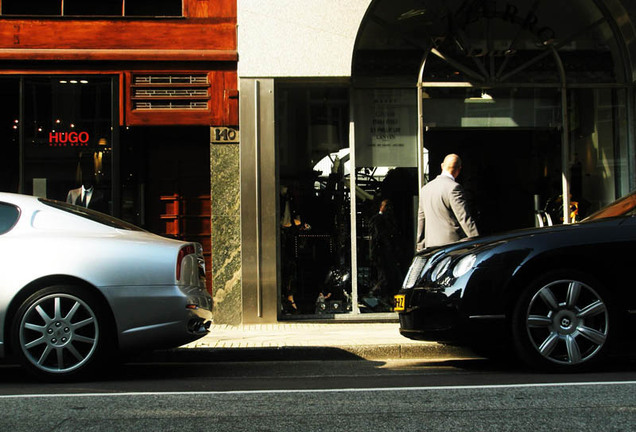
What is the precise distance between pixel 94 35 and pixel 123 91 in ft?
2.72

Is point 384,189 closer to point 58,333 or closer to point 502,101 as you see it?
point 502,101

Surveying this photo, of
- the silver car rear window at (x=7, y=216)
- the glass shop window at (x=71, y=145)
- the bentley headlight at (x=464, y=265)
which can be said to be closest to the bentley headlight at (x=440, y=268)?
the bentley headlight at (x=464, y=265)

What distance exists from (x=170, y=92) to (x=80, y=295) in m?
4.89

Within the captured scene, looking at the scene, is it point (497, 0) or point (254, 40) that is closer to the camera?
point (254, 40)

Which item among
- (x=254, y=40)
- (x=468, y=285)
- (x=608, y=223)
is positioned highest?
(x=254, y=40)

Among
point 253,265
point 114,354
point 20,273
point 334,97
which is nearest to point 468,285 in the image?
point 114,354

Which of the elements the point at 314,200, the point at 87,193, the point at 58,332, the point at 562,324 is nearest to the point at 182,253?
the point at 58,332

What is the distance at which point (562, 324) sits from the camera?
5.82 meters

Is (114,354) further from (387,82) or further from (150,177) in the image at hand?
(387,82)

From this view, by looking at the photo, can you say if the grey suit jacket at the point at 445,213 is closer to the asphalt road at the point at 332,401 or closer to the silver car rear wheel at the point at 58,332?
the asphalt road at the point at 332,401

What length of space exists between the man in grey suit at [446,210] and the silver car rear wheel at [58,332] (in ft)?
11.9

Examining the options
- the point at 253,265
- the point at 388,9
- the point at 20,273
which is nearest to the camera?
the point at 20,273

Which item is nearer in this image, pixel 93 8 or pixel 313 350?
pixel 313 350

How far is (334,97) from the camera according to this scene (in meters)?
10.5
